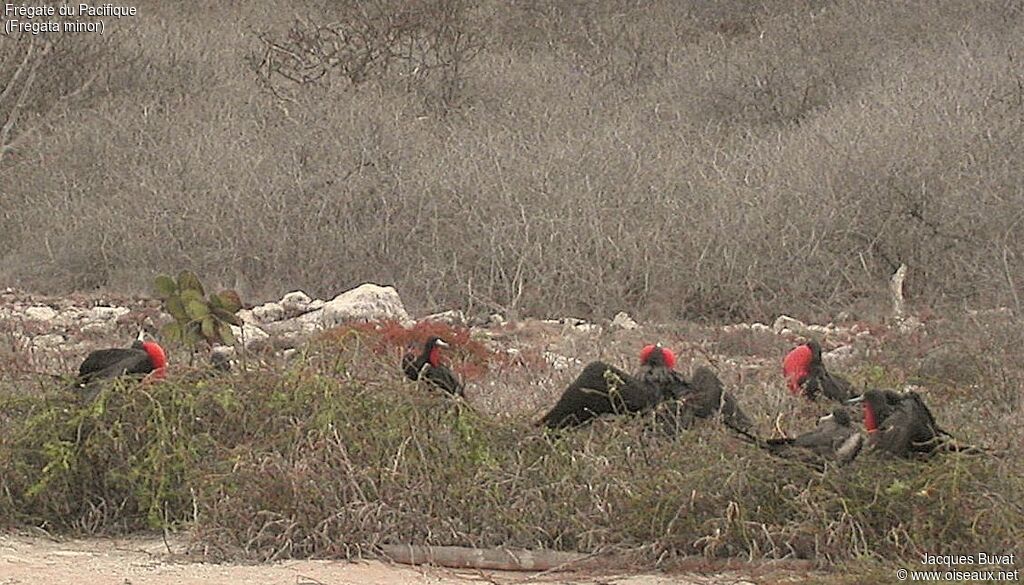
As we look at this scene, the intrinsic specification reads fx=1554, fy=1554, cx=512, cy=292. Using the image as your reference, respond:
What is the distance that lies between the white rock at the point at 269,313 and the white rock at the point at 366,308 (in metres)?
0.47

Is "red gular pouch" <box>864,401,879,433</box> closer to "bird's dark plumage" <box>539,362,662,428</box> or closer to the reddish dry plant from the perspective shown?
"bird's dark plumage" <box>539,362,662,428</box>

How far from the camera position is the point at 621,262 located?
1197cm

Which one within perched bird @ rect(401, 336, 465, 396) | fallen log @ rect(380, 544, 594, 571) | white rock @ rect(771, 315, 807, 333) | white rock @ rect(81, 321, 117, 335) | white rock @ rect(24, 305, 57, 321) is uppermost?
perched bird @ rect(401, 336, 465, 396)

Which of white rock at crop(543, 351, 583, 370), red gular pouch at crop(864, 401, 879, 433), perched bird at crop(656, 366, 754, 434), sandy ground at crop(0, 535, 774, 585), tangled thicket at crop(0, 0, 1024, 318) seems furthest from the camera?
tangled thicket at crop(0, 0, 1024, 318)

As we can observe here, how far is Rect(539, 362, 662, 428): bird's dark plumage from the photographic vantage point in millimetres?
5281

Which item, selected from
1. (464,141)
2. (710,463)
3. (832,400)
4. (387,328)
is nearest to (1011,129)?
(464,141)

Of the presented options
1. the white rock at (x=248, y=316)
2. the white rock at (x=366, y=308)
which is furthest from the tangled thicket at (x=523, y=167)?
the white rock at (x=248, y=316)

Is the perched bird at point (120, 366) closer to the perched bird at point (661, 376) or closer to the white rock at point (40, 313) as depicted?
the perched bird at point (661, 376)

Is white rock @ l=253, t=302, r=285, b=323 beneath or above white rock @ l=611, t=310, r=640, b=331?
beneath

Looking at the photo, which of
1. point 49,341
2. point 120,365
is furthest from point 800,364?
point 49,341

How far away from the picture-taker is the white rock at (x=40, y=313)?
11.0 metres

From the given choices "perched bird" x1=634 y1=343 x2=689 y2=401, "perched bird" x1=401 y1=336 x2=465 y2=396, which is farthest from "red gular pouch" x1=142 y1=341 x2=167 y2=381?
"perched bird" x1=634 y1=343 x2=689 y2=401

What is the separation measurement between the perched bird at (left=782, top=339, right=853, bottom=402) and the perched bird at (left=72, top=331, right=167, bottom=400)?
2.57 metres

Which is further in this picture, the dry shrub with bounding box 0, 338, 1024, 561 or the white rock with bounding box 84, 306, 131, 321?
the white rock with bounding box 84, 306, 131, 321
